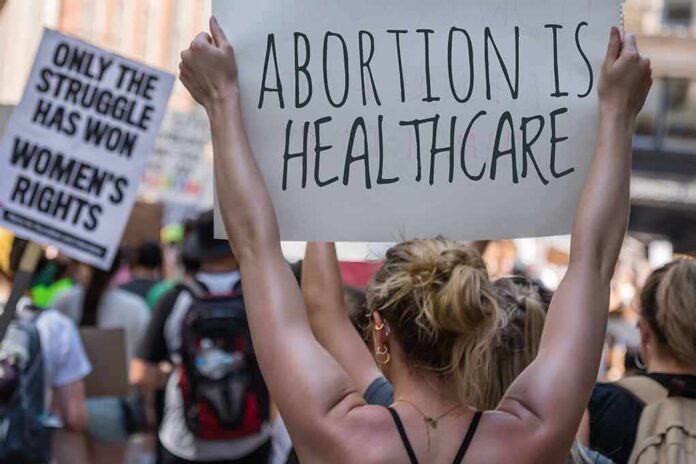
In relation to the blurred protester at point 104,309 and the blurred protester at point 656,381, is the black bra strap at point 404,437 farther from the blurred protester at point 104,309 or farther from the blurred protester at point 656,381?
the blurred protester at point 104,309

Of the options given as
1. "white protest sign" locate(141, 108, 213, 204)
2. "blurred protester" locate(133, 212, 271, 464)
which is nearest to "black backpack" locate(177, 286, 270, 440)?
"blurred protester" locate(133, 212, 271, 464)

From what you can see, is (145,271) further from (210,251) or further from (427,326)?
(427,326)

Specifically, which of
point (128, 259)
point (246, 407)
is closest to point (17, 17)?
point (128, 259)

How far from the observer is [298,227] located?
11.0 feet

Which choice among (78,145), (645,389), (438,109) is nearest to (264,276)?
(438,109)

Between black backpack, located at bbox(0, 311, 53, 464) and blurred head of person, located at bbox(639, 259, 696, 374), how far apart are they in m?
2.41

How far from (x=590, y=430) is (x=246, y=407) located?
2.51 m

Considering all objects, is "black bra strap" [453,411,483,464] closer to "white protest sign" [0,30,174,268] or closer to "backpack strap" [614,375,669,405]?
"backpack strap" [614,375,669,405]

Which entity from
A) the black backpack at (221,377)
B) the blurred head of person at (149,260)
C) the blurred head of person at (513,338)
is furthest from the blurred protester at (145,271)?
the blurred head of person at (513,338)

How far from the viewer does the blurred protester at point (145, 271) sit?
10.3 m

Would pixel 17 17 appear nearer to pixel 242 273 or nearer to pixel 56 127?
pixel 56 127

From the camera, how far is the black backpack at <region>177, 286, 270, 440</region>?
6480 millimetres

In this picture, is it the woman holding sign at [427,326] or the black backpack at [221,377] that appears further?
the black backpack at [221,377]

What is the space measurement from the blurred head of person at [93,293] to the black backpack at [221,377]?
2.16m
